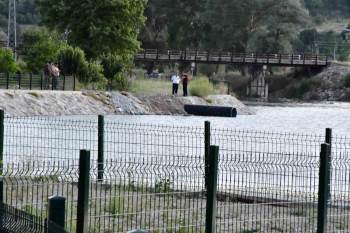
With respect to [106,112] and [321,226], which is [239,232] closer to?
[321,226]

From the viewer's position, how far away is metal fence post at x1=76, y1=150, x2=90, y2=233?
1084 centimetres

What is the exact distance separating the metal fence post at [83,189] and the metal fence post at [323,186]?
3.41 metres

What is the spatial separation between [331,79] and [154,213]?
103106 mm

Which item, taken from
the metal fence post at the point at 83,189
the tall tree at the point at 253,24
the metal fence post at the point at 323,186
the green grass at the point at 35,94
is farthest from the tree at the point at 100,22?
the metal fence post at the point at 83,189

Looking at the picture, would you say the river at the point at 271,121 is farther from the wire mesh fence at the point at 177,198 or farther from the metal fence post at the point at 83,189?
the metal fence post at the point at 83,189

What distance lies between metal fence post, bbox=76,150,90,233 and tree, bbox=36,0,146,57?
56.8 metres

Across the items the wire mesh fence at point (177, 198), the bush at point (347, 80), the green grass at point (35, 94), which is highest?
the wire mesh fence at point (177, 198)

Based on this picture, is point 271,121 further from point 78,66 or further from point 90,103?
point 78,66

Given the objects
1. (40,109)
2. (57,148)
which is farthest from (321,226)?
(40,109)

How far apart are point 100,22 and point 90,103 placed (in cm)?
1357

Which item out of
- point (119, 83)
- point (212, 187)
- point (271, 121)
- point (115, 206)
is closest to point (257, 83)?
point (119, 83)

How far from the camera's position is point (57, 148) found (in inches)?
924

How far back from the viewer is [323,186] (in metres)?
13.2

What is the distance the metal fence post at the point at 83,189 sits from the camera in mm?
10836
